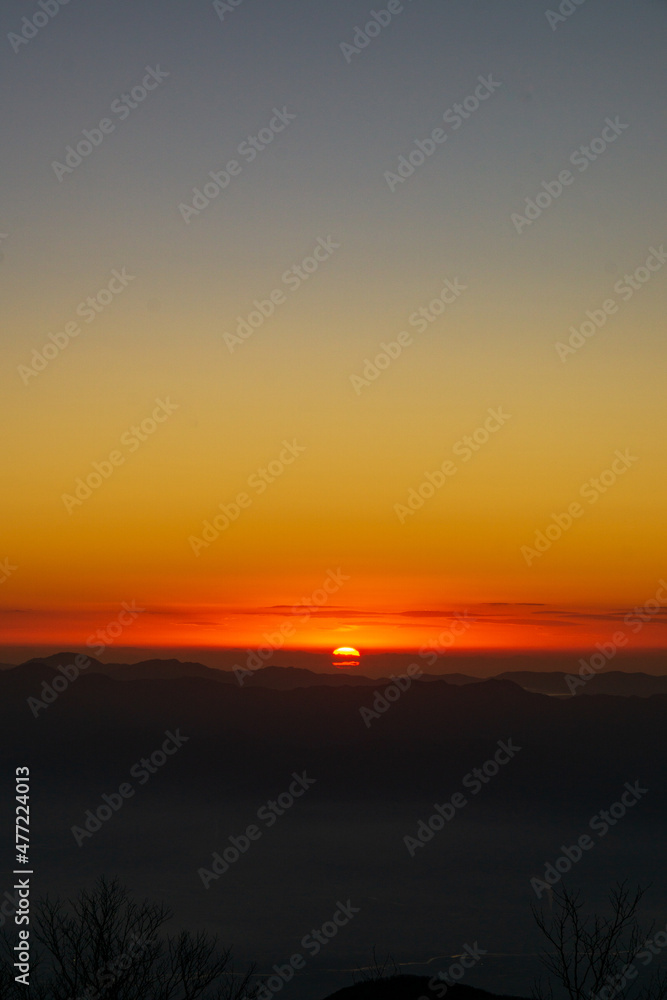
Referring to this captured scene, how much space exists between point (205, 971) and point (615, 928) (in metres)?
12.8

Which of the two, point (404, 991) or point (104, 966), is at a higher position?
point (104, 966)

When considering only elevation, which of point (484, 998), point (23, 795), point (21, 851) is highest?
point (23, 795)

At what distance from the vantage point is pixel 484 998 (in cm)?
7144

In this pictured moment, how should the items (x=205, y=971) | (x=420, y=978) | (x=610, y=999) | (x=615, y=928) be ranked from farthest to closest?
(x=420, y=978)
(x=205, y=971)
(x=615, y=928)
(x=610, y=999)

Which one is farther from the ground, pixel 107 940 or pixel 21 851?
pixel 21 851

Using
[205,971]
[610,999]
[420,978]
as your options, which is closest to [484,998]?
[420,978]

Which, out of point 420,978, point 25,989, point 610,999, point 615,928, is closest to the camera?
point 610,999

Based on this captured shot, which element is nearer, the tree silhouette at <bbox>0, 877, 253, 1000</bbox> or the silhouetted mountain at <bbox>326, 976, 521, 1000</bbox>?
the tree silhouette at <bbox>0, 877, 253, 1000</bbox>

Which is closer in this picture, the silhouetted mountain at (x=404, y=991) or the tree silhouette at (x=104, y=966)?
the tree silhouette at (x=104, y=966)

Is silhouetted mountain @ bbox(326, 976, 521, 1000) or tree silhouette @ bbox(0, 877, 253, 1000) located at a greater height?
tree silhouette @ bbox(0, 877, 253, 1000)

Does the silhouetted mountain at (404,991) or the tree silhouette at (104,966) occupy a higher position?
the tree silhouette at (104,966)

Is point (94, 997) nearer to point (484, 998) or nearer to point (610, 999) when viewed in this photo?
point (610, 999)

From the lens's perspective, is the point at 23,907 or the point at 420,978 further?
the point at 420,978

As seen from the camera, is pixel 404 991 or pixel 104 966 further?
pixel 404 991
